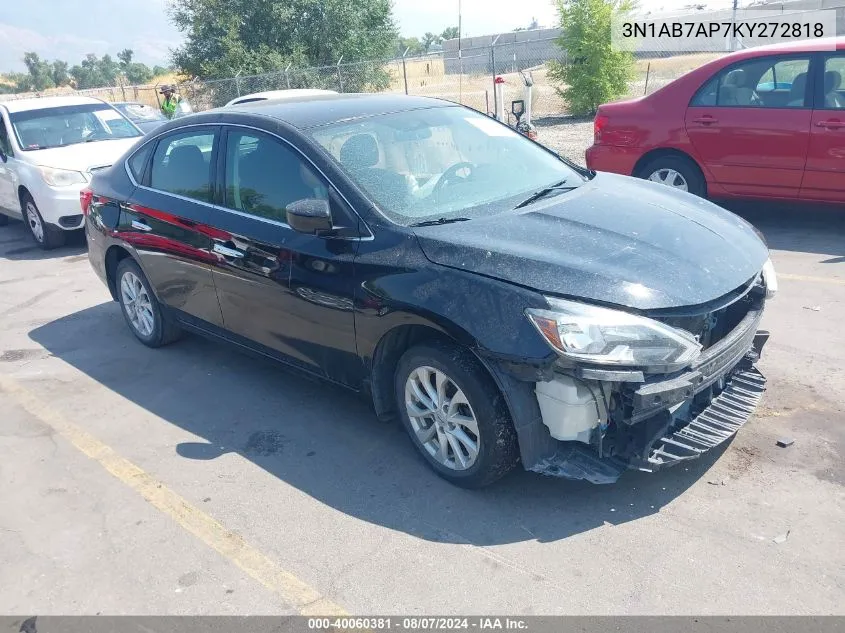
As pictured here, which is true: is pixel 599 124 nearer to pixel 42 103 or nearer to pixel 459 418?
pixel 459 418

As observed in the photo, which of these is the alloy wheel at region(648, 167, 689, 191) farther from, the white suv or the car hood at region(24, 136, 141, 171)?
the white suv

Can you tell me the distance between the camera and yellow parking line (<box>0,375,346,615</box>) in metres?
3.19

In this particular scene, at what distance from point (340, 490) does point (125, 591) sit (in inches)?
42.6

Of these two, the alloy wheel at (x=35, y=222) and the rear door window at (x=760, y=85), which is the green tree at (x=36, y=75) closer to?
the alloy wheel at (x=35, y=222)

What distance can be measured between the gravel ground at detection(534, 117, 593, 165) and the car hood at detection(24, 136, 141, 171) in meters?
6.49

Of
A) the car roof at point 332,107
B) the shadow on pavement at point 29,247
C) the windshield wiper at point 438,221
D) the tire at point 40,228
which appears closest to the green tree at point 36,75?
the shadow on pavement at point 29,247

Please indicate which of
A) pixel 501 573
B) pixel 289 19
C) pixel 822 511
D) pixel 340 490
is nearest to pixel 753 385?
pixel 822 511

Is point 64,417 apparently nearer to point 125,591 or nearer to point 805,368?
point 125,591

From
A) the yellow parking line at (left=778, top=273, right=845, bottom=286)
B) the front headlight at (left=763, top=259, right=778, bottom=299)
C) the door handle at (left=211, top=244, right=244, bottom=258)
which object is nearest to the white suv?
the door handle at (left=211, top=244, right=244, bottom=258)

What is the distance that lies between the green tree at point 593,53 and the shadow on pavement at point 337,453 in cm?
1305

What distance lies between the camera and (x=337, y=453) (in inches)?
169

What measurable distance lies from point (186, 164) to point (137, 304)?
139 cm

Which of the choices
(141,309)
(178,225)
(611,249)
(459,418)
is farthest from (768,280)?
(141,309)

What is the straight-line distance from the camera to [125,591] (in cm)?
332
